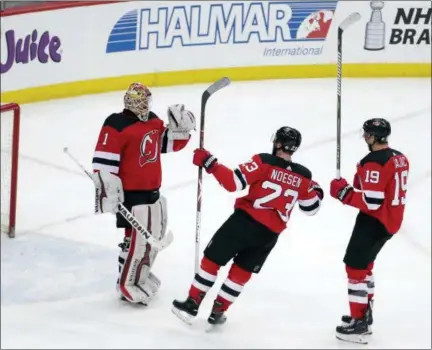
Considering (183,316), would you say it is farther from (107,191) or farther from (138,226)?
(107,191)

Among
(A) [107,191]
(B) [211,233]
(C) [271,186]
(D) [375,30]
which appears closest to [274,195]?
(C) [271,186]

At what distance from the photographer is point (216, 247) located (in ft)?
12.6

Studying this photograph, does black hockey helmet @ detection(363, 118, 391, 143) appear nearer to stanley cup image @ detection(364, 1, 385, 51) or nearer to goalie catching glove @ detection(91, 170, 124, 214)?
goalie catching glove @ detection(91, 170, 124, 214)

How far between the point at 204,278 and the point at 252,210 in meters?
0.37

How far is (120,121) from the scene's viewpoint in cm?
386

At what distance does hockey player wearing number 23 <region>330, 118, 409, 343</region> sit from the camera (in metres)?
3.74

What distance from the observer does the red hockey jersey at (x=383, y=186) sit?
3725 millimetres

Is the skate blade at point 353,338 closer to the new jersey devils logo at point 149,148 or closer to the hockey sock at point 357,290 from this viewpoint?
the hockey sock at point 357,290

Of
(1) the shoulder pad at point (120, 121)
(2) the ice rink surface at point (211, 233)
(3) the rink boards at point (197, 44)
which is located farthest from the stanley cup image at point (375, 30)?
(1) the shoulder pad at point (120, 121)

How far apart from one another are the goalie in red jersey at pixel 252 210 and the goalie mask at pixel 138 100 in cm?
32

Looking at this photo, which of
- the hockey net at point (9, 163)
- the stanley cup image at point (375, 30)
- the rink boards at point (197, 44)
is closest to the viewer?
the hockey net at point (9, 163)

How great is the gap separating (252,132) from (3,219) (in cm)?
237

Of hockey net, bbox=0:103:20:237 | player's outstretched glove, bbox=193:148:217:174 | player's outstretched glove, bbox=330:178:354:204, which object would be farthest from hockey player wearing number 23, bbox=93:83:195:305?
hockey net, bbox=0:103:20:237

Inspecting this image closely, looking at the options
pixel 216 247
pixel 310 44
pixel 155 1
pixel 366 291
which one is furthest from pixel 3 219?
pixel 310 44
